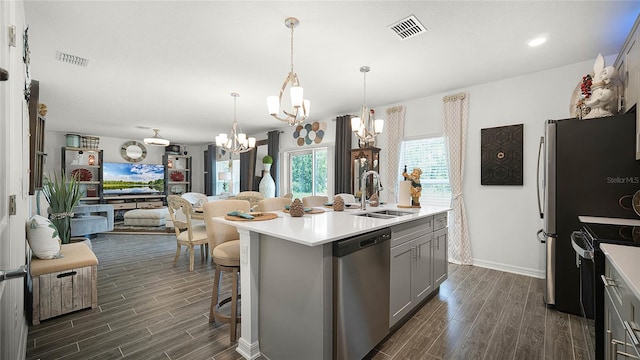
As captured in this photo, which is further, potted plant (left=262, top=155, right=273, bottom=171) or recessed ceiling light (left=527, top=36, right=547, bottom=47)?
potted plant (left=262, top=155, right=273, bottom=171)

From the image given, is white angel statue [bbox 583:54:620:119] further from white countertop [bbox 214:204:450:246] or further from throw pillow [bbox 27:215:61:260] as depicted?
throw pillow [bbox 27:215:61:260]

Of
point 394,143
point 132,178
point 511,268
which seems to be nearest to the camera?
point 511,268

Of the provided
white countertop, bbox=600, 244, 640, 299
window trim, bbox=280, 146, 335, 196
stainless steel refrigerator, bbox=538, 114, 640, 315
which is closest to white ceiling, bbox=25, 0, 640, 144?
stainless steel refrigerator, bbox=538, 114, 640, 315

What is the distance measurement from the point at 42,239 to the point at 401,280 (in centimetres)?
316

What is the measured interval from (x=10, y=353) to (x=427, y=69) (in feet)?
13.3

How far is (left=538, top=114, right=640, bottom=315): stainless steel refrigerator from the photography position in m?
2.10

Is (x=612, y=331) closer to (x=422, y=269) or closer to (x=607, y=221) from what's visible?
(x=607, y=221)

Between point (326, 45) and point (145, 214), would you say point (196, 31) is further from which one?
point (145, 214)

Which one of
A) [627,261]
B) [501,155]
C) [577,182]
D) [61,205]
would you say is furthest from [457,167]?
[61,205]

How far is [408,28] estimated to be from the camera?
2338 mm

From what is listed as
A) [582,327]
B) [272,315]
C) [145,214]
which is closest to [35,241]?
[272,315]

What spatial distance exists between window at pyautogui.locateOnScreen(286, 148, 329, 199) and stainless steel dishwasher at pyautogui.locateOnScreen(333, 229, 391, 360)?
3.85 metres

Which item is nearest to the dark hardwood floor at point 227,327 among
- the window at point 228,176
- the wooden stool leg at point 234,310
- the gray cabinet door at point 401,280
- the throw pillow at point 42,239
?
the wooden stool leg at point 234,310

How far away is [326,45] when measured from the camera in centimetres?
265
